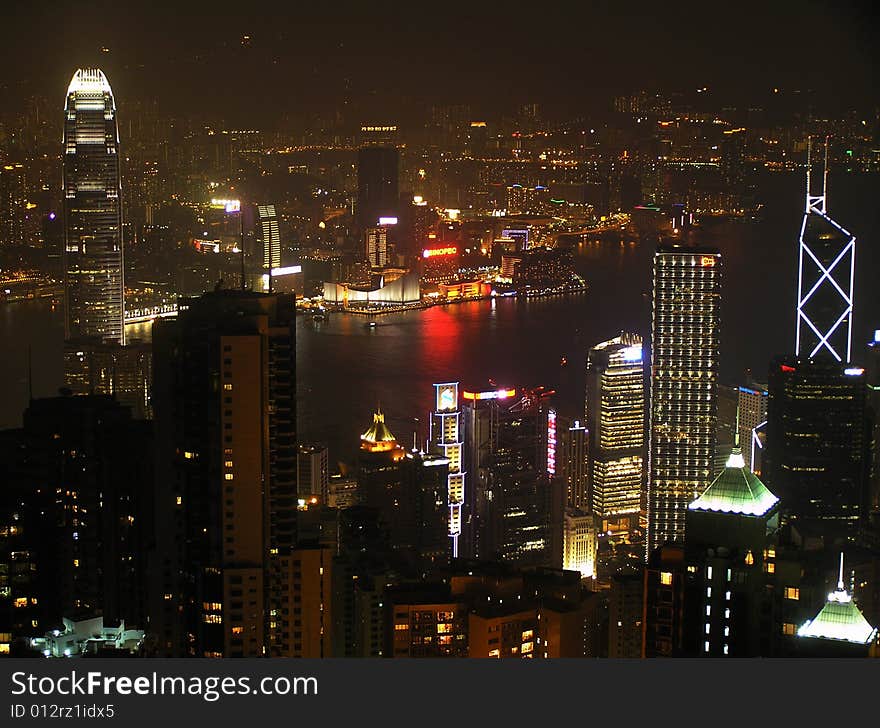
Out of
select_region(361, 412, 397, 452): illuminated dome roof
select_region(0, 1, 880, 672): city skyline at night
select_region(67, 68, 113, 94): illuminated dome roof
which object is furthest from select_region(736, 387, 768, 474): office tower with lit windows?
select_region(67, 68, 113, 94): illuminated dome roof

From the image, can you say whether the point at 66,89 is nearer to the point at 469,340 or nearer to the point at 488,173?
the point at 488,173

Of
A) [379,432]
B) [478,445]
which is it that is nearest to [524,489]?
[478,445]

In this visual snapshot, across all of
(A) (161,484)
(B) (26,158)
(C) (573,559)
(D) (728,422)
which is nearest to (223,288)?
(A) (161,484)

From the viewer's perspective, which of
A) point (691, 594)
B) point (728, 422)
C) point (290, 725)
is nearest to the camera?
point (290, 725)

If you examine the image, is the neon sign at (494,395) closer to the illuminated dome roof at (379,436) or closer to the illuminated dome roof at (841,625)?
the illuminated dome roof at (379,436)

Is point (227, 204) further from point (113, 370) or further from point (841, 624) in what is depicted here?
point (841, 624)
